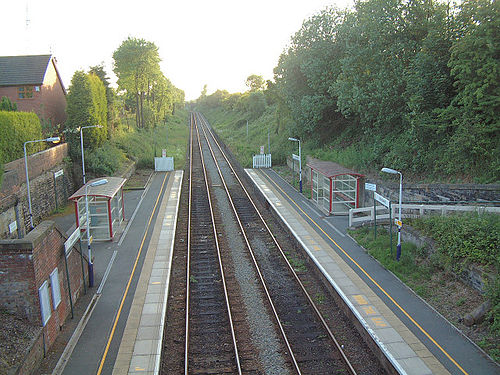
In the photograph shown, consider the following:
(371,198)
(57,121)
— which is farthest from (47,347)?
(57,121)

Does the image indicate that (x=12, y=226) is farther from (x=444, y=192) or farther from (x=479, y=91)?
(x=479, y=91)

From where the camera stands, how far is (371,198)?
24.0 m

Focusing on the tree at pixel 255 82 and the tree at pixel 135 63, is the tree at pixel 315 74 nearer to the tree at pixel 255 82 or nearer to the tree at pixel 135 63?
the tree at pixel 135 63

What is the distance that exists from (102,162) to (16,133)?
950cm

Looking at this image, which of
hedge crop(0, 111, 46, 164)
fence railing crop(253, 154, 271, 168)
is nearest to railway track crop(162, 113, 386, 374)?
hedge crop(0, 111, 46, 164)

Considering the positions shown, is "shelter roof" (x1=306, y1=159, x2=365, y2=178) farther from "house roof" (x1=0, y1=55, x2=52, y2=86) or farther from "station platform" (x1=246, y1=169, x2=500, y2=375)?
"house roof" (x1=0, y1=55, x2=52, y2=86)

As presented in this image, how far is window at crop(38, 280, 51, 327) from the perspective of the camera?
432 inches

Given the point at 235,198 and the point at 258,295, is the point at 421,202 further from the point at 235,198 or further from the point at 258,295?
the point at 235,198

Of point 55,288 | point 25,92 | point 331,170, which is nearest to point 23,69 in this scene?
point 25,92

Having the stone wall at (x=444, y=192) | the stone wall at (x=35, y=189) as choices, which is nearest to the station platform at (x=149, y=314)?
the stone wall at (x=35, y=189)

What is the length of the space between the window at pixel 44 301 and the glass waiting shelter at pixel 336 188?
1662 centimetres

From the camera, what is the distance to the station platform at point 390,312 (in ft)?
35.2

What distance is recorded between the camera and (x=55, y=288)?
1212cm

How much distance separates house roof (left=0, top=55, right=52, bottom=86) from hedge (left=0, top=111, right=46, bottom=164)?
348 inches
